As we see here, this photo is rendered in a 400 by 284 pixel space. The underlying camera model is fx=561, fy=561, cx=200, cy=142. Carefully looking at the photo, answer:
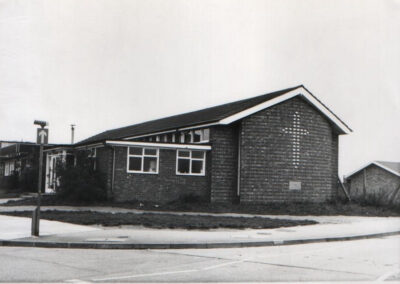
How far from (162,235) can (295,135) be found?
1493 centimetres

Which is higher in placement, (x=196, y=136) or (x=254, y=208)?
(x=196, y=136)

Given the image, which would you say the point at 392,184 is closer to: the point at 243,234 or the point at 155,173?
the point at 155,173

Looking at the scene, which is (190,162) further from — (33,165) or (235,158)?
(33,165)

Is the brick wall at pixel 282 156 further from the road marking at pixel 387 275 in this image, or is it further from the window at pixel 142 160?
the road marking at pixel 387 275

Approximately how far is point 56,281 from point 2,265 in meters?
1.83

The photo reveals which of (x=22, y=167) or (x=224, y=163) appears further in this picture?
(x=22, y=167)

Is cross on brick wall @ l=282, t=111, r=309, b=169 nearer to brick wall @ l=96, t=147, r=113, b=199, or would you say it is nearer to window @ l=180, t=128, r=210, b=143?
window @ l=180, t=128, r=210, b=143

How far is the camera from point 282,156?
86.8 feet

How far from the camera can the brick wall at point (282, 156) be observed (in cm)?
2589

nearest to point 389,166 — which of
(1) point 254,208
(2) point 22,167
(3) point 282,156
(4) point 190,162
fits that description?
(3) point 282,156

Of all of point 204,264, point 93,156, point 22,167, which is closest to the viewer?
point 204,264

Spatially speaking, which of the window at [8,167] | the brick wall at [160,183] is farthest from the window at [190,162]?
the window at [8,167]

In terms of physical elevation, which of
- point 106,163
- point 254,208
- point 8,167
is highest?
point 8,167

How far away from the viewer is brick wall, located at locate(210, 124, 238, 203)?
25844 millimetres
